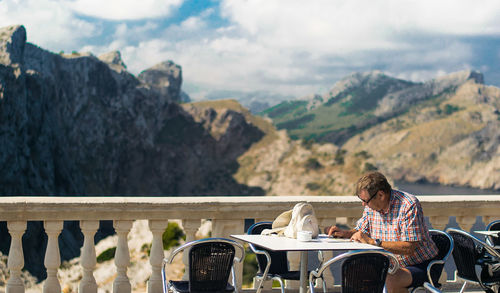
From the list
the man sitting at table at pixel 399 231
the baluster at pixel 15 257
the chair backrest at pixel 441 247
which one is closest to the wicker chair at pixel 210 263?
the man sitting at table at pixel 399 231

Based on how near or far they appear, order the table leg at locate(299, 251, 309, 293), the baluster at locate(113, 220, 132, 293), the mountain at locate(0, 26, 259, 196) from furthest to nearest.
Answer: the mountain at locate(0, 26, 259, 196)
the baluster at locate(113, 220, 132, 293)
the table leg at locate(299, 251, 309, 293)

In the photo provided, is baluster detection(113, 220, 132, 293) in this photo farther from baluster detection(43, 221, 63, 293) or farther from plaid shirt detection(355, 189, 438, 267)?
plaid shirt detection(355, 189, 438, 267)

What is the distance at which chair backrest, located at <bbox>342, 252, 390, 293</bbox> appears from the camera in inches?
135

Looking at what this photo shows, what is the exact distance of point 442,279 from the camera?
18.9ft

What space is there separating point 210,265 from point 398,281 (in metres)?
1.46

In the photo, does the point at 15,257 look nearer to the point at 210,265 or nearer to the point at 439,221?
the point at 210,265

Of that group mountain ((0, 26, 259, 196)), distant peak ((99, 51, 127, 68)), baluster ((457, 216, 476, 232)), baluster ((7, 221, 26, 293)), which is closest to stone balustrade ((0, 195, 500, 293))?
baluster ((7, 221, 26, 293))

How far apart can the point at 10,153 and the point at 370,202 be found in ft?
236

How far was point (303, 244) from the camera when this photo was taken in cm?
392

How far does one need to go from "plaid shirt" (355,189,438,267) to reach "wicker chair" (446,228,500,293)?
0.34m

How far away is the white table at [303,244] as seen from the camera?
3.73m

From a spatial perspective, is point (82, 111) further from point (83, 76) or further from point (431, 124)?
point (431, 124)

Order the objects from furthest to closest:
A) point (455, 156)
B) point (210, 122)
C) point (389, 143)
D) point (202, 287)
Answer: point (389, 143), point (455, 156), point (210, 122), point (202, 287)

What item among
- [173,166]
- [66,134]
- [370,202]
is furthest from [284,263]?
[173,166]
